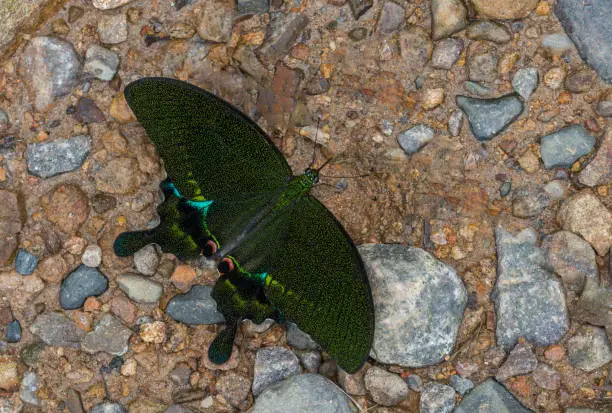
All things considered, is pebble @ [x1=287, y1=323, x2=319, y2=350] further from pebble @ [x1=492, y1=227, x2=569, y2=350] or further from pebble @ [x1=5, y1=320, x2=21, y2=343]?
pebble @ [x1=5, y1=320, x2=21, y2=343]

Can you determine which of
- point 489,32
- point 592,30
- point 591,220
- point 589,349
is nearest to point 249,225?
point 489,32

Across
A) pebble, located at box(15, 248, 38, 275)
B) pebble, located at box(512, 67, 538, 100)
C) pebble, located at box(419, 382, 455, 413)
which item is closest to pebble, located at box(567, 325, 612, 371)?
pebble, located at box(419, 382, 455, 413)

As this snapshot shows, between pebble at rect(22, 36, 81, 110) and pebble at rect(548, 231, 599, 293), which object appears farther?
pebble at rect(22, 36, 81, 110)

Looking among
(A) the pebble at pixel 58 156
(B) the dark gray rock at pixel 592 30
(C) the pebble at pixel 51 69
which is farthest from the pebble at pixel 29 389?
(B) the dark gray rock at pixel 592 30

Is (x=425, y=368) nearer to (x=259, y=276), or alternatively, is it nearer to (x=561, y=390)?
(x=561, y=390)

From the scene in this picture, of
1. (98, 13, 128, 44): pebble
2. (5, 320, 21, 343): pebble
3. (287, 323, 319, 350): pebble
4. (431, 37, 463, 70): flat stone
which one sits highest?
(98, 13, 128, 44): pebble

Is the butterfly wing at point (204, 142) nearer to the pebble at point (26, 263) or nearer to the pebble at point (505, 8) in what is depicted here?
the pebble at point (26, 263)
